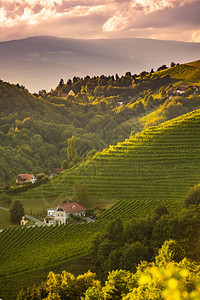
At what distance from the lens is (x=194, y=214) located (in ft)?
101

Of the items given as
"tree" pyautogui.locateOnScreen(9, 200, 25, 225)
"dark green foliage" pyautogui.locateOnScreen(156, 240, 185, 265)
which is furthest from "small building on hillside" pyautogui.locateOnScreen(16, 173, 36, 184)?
"dark green foliage" pyautogui.locateOnScreen(156, 240, 185, 265)

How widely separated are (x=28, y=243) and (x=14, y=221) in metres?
8.78

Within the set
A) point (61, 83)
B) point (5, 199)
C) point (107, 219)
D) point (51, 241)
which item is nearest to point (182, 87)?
point (61, 83)

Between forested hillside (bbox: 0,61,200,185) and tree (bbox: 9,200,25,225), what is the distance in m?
32.7

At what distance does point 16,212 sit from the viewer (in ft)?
141

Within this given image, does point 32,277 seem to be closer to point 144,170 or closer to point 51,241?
point 51,241

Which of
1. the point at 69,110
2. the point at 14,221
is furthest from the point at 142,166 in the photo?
the point at 69,110

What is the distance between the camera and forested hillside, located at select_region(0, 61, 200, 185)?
313ft

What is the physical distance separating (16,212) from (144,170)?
47.7 feet

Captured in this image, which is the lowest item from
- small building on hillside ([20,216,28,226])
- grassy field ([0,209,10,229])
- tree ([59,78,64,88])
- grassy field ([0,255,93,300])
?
grassy field ([0,209,10,229])

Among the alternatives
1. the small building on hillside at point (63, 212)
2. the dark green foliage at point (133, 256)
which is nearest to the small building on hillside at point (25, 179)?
the small building on hillside at point (63, 212)

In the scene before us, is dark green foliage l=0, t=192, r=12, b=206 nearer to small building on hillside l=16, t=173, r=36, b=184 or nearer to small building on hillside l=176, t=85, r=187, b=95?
small building on hillside l=16, t=173, r=36, b=184

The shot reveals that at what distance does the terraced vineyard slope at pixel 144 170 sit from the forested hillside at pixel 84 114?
2616 cm

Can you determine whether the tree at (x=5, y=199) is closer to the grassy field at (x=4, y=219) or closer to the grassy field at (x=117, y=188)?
the grassy field at (x=117, y=188)
